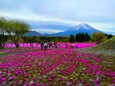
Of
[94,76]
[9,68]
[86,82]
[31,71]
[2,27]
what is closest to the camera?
[86,82]

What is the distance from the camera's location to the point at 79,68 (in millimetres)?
23672

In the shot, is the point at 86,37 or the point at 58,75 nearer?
the point at 58,75

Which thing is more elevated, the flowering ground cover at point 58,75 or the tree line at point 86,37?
the tree line at point 86,37

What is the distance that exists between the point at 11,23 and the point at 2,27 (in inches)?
279

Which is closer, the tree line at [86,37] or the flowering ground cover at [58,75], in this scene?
the flowering ground cover at [58,75]

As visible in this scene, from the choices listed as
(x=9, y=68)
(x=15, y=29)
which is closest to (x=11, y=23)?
(x=15, y=29)

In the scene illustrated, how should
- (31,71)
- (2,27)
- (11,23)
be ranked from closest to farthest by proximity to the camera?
(31,71), (2,27), (11,23)

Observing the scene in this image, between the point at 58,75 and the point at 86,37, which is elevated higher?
the point at 86,37

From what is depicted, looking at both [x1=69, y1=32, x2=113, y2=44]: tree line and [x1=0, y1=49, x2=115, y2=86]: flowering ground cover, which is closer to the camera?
[x1=0, y1=49, x2=115, y2=86]: flowering ground cover

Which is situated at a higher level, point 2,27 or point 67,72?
point 2,27

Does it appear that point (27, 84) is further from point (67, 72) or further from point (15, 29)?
point (15, 29)

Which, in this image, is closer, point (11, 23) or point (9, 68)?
point (9, 68)

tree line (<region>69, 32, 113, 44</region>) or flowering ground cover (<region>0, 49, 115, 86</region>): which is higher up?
tree line (<region>69, 32, 113, 44</region>)

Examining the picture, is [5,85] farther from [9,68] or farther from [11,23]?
[11,23]
